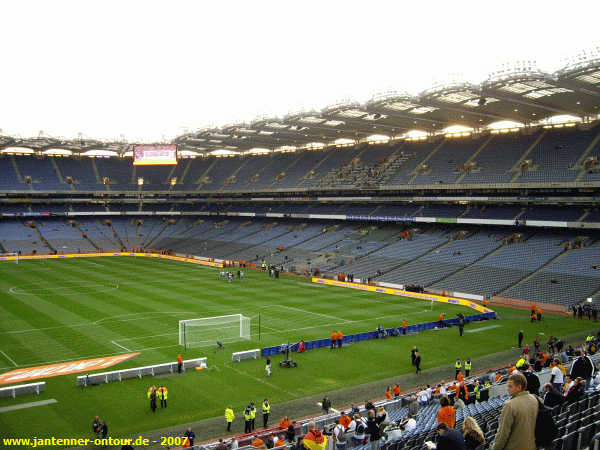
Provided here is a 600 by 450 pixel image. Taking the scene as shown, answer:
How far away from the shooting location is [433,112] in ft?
183

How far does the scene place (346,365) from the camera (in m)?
25.5

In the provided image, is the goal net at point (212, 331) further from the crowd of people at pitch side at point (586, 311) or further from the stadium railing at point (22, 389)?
the crowd of people at pitch side at point (586, 311)

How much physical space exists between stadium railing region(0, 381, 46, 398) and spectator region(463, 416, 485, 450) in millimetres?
20223

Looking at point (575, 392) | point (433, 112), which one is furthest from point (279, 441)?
point (433, 112)

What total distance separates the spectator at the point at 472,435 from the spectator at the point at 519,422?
52 centimetres

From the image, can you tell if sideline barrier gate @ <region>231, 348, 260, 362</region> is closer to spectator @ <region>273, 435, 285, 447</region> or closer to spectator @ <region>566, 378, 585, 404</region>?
spectator @ <region>273, 435, 285, 447</region>

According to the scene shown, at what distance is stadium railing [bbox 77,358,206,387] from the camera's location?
72.3 feet

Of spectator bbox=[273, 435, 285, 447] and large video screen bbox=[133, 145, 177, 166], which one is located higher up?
large video screen bbox=[133, 145, 177, 166]

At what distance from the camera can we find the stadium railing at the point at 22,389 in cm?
2048

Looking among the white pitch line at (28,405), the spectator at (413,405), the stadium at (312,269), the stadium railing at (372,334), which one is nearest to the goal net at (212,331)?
the stadium at (312,269)

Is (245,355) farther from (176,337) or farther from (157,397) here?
(157,397)

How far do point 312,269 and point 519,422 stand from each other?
174 ft

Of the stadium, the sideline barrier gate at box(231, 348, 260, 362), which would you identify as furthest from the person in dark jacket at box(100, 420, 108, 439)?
the sideline barrier gate at box(231, 348, 260, 362)

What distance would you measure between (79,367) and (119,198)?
7376 centimetres
